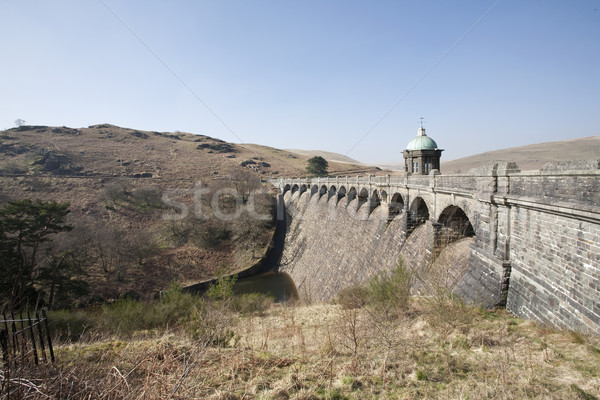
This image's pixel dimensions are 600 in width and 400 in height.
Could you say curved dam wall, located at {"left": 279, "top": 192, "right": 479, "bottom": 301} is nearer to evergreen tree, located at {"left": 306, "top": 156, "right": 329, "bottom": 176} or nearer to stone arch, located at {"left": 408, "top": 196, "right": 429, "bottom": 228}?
stone arch, located at {"left": 408, "top": 196, "right": 429, "bottom": 228}

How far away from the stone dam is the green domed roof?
7260 millimetres

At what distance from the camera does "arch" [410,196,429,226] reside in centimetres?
1686

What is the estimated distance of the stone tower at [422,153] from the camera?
2527 centimetres

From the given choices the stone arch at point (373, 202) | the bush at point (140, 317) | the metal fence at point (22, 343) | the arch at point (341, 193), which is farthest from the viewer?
the arch at point (341, 193)

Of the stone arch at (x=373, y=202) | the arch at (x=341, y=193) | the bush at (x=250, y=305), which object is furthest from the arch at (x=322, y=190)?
the bush at (x=250, y=305)

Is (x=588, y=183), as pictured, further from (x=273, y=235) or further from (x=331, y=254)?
(x=273, y=235)

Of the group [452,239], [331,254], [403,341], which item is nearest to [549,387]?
[403,341]

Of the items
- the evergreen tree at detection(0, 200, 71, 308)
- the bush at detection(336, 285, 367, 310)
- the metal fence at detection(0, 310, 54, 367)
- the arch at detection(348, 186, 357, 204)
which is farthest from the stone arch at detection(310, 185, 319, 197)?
the metal fence at detection(0, 310, 54, 367)

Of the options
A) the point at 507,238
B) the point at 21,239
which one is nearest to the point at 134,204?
the point at 21,239

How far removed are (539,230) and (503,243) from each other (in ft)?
4.71

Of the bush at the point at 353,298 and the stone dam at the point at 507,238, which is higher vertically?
the stone dam at the point at 507,238

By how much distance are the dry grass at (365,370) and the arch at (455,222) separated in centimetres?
661

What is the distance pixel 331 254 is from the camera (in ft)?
88.4

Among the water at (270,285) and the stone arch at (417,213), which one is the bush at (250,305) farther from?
the water at (270,285)
